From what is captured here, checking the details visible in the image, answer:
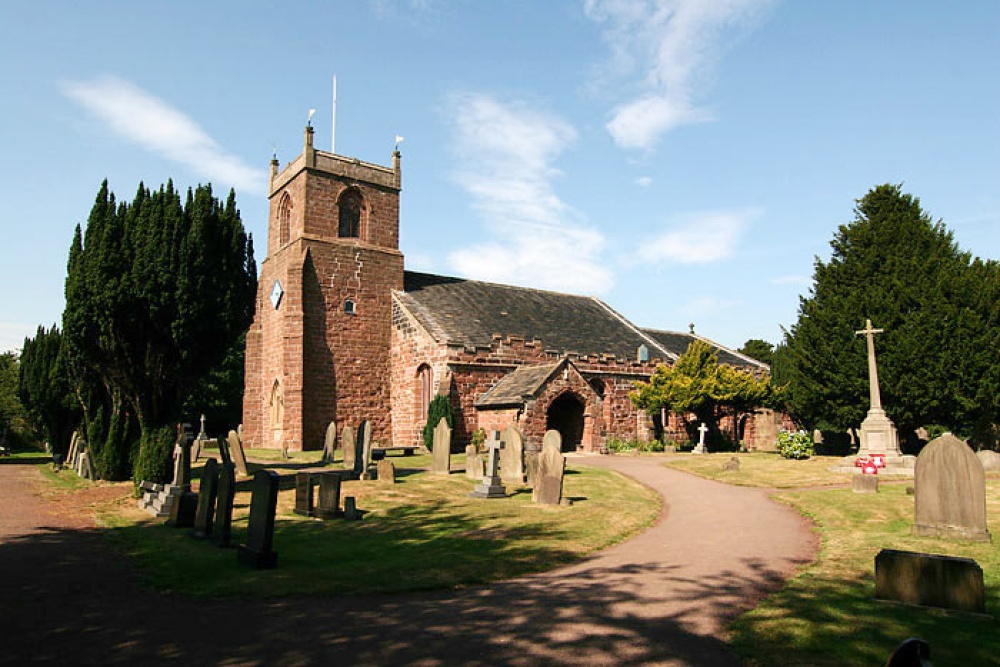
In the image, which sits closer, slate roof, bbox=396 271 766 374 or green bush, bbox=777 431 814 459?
green bush, bbox=777 431 814 459

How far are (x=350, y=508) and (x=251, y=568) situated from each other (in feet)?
13.6

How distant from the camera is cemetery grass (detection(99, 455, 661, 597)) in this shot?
8.27m

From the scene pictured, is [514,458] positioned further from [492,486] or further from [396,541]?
[396,541]

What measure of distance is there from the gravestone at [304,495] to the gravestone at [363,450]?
4.07 m

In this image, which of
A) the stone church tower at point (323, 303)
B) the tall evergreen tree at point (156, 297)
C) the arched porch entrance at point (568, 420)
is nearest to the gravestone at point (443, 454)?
the tall evergreen tree at point (156, 297)

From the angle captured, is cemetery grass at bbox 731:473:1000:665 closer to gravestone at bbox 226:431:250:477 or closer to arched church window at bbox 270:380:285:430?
gravestone at bbox 226:431:250:477

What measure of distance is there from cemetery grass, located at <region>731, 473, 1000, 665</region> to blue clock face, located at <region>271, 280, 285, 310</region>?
25.9 meters

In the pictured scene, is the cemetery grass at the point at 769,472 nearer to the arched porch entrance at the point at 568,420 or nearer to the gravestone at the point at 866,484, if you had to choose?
the gravestone at the point at 866,484

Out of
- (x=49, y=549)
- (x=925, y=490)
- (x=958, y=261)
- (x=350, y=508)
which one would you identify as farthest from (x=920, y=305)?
(x=49, y=549)

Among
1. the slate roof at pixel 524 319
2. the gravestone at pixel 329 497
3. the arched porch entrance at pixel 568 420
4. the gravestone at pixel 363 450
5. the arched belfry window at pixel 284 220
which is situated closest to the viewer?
the gravestone at pixel 329 497

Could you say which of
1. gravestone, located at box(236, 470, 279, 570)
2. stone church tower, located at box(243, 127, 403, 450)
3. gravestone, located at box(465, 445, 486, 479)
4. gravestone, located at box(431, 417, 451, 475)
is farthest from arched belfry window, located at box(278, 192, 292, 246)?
gravestone, located at box(236, 470, 279, 570)

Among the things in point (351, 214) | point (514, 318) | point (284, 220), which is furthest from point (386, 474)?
point (284, 220)

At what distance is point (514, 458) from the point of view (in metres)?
17.9

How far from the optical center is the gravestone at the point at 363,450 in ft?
58.2
